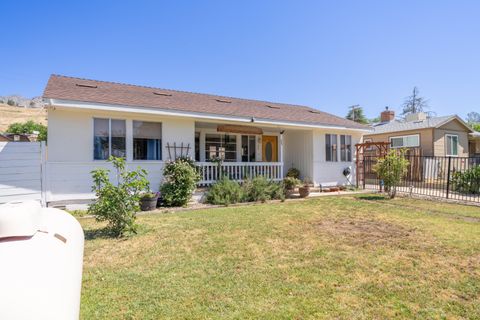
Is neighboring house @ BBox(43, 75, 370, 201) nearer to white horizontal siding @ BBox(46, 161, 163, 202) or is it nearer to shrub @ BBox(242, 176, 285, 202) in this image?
white horizontal siding @ BBox(46, 161, 163, 202)

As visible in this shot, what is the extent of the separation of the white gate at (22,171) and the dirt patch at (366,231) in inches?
343

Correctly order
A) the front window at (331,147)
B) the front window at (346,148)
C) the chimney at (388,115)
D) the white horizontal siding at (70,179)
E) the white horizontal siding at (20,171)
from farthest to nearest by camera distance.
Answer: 1. the chimney at (388,115)
2. the front window at (346,148)
3. the front window at (331,147)
4. the white horizontal siding at (70,179)
5. the white horizontal siding at (20,171)

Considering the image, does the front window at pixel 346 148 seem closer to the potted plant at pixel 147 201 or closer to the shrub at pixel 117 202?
the potted plant at pixel 147 201

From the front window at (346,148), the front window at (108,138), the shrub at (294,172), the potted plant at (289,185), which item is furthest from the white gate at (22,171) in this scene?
the front window at (346,148)

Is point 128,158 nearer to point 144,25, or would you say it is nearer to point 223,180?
point 223,180

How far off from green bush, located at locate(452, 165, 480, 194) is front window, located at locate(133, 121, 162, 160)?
1440 centimetres

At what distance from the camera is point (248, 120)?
11680 mm

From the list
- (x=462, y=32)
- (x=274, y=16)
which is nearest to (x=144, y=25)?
(x=274, y=16)

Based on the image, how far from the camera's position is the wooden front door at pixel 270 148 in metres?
15.6

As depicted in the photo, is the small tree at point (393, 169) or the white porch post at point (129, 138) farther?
the small tree at point (393, 169)

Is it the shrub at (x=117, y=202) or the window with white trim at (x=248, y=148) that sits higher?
the window with white trim at (x=248, y=148)

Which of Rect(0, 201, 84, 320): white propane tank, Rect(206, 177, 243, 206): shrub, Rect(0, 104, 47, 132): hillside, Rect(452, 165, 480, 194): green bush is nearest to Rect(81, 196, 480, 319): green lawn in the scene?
Rect(0, 201, 84, 320): white propane tank

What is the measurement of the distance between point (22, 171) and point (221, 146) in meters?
8.46

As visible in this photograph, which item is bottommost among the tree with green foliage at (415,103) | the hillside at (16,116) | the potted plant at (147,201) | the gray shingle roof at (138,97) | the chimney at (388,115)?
the potted plant at (147,201)
